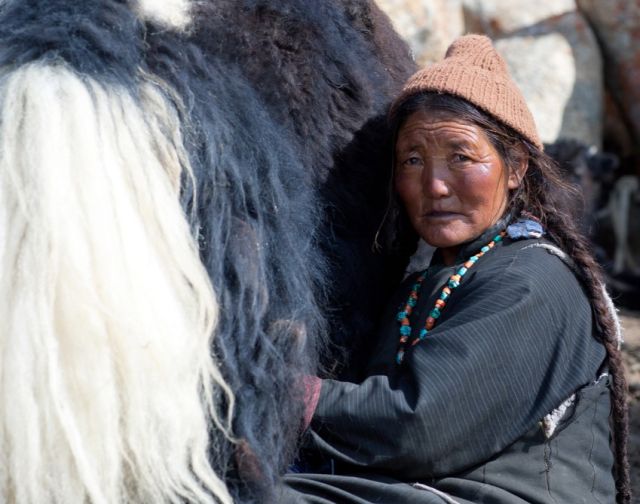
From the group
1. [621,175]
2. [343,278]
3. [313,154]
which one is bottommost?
[343,278]

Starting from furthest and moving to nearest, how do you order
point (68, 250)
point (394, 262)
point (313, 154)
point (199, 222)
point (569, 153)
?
1. point (569, 153)
2. point (394, 262)
3. point (313, 154)
4. point (199, 222)
5. point (68, 250)

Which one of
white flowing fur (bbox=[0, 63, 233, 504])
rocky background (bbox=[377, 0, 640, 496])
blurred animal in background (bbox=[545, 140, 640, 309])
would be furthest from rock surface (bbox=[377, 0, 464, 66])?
white flowing fur (bbox=[0, 63, 233, 504])

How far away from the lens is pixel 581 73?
214 inches

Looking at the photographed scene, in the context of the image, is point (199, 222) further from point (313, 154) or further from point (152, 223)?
point (313, 154)

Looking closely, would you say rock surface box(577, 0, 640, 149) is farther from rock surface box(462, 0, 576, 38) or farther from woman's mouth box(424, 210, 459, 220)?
woman's mouth box(424, 210, 459, 220)

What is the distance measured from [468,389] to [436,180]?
37 centimetres

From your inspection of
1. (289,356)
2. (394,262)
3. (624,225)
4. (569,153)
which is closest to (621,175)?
(624,225)

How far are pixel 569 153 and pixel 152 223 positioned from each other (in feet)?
13.0

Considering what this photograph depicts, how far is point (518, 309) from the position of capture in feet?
4.97

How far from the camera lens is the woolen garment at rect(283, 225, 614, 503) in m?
1.47

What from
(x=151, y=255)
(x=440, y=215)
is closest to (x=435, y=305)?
(x=440, y=215)

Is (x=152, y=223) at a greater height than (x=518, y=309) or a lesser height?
greater

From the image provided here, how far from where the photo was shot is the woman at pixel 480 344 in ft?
4.85

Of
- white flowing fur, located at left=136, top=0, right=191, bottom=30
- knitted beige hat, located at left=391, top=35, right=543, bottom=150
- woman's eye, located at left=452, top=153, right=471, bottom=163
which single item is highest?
white flowing fur, located at left=136, top=0, right=191, bottom=30
